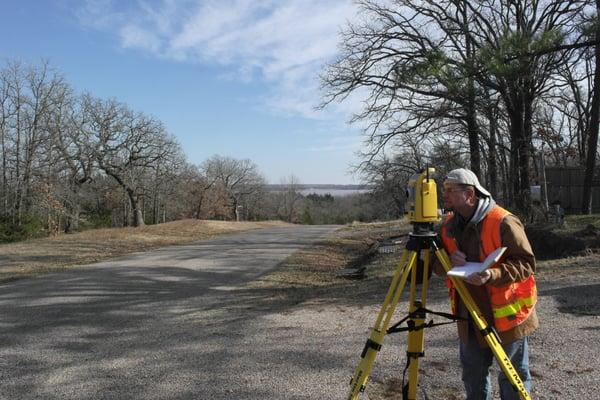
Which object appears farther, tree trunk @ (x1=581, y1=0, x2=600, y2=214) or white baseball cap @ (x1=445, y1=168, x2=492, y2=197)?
tree trunk @ (x1=581, y1=0, x2=600, y2=214)

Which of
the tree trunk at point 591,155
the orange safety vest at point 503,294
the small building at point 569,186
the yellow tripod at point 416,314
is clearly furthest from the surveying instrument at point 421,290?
A: the small building at point 569,186

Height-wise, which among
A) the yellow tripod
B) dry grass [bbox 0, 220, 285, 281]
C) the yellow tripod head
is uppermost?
the yellow tripod head

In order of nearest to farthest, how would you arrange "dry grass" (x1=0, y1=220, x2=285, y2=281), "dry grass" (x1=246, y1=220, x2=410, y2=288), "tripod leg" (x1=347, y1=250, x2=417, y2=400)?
"tripod leg" (x1=347, y1=250, x2=417, y2=400), "dry grass" (x1=246, y1=220, x2=410, y2=288), "dry grass" (x1=0, y1=220, x2=285, y2=281)

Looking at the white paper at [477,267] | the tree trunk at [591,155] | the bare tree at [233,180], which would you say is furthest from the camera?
the bare tree at [233,180]

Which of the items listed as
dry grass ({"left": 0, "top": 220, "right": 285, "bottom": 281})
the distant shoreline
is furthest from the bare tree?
dry grass ({"left": 0, "top": 220, "right": 285, "bottom": 281})

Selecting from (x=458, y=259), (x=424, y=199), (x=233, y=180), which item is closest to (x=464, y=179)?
(x=424, y=199)

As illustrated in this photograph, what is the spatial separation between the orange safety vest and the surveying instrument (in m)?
0.11

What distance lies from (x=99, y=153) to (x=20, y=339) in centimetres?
3643

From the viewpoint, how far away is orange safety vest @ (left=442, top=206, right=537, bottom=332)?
301cm

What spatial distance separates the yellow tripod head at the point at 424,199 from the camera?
119 inches

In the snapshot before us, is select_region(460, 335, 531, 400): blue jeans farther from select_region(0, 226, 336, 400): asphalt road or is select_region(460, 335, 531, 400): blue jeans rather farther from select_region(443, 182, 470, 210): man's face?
select_region(0, 226, 336, 400): asphalt road

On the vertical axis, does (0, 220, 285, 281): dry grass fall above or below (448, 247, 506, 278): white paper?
below

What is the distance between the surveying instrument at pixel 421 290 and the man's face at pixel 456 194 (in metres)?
0.14

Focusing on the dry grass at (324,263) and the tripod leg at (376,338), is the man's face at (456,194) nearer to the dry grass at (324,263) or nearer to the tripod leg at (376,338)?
the tripod leg at (376,338)
